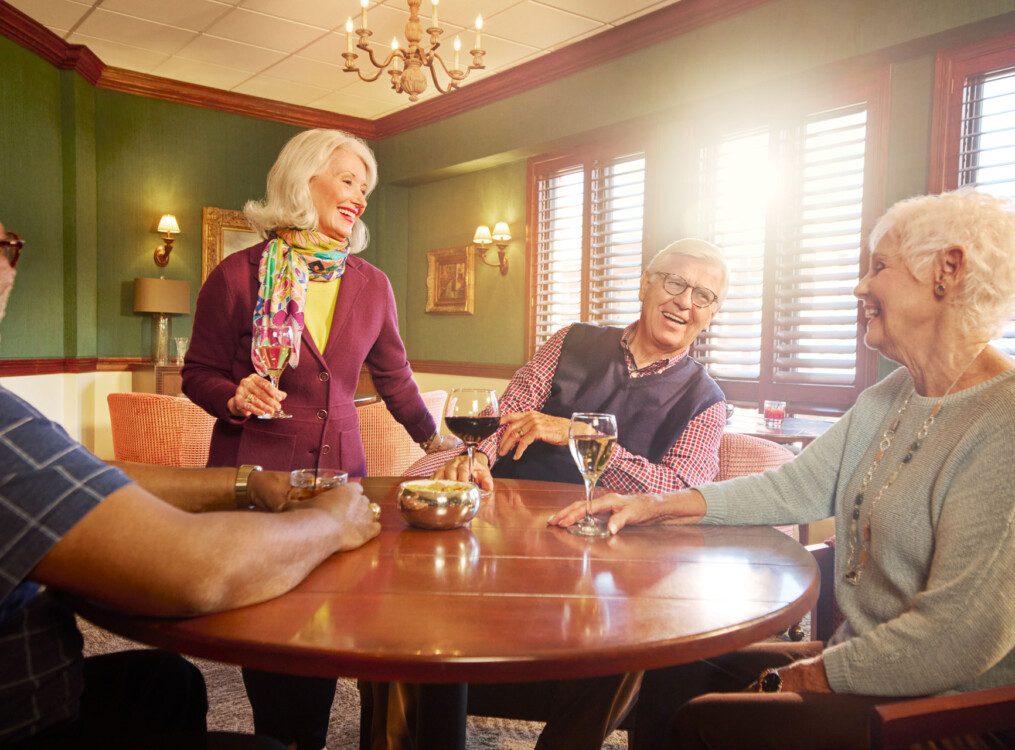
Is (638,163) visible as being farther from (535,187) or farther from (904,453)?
(904,453)

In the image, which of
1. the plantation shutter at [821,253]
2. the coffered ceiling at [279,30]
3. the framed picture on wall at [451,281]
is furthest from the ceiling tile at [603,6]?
the framed picture on wall at [451,281]

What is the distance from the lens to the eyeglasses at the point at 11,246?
113cm

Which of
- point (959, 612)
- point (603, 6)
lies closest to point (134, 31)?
point (603, 6)

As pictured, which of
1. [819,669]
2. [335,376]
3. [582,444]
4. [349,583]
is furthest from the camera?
[335,376]

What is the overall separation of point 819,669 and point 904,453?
0.48 metres

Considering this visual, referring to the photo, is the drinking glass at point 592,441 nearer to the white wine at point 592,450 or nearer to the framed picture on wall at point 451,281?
the white wine at point 592,450

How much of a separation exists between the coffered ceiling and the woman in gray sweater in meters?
4.08

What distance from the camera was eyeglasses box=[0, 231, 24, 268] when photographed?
1130 mm

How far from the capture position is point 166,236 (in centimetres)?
694

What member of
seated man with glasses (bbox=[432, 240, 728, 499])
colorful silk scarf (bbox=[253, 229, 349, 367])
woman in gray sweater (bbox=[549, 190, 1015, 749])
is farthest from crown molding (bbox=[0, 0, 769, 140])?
woman in gray sweater (bbox=[549, 190, 1015, 749])

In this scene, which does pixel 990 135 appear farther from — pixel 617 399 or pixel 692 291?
pixel 617 399

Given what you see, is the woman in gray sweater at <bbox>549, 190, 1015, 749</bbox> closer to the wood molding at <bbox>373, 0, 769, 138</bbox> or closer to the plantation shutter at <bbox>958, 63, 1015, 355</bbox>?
the plantation shutter at <bbox>958, 63, 1015, 355</bbox>

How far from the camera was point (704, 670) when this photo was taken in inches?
66.1

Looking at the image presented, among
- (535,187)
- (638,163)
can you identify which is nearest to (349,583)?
(638,163)
